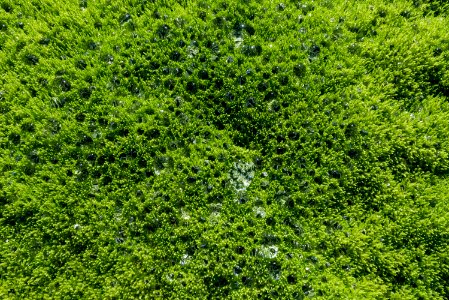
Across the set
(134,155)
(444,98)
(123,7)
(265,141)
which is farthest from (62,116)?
(444,98)

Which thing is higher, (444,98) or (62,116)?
(444,98)

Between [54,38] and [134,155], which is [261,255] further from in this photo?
[54,38]

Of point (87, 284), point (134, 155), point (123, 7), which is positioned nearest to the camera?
point (87, 284)

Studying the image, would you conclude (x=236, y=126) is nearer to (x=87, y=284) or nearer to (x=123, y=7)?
(x=123, y=7)

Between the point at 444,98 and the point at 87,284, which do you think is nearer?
the point at 87,284

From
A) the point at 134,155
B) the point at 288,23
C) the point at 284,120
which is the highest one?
the point at 288,23

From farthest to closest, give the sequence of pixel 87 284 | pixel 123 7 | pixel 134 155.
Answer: pixel 123 7 < pixel 134 155 < pixel 87 284

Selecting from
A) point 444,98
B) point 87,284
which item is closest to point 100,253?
point 87,284
